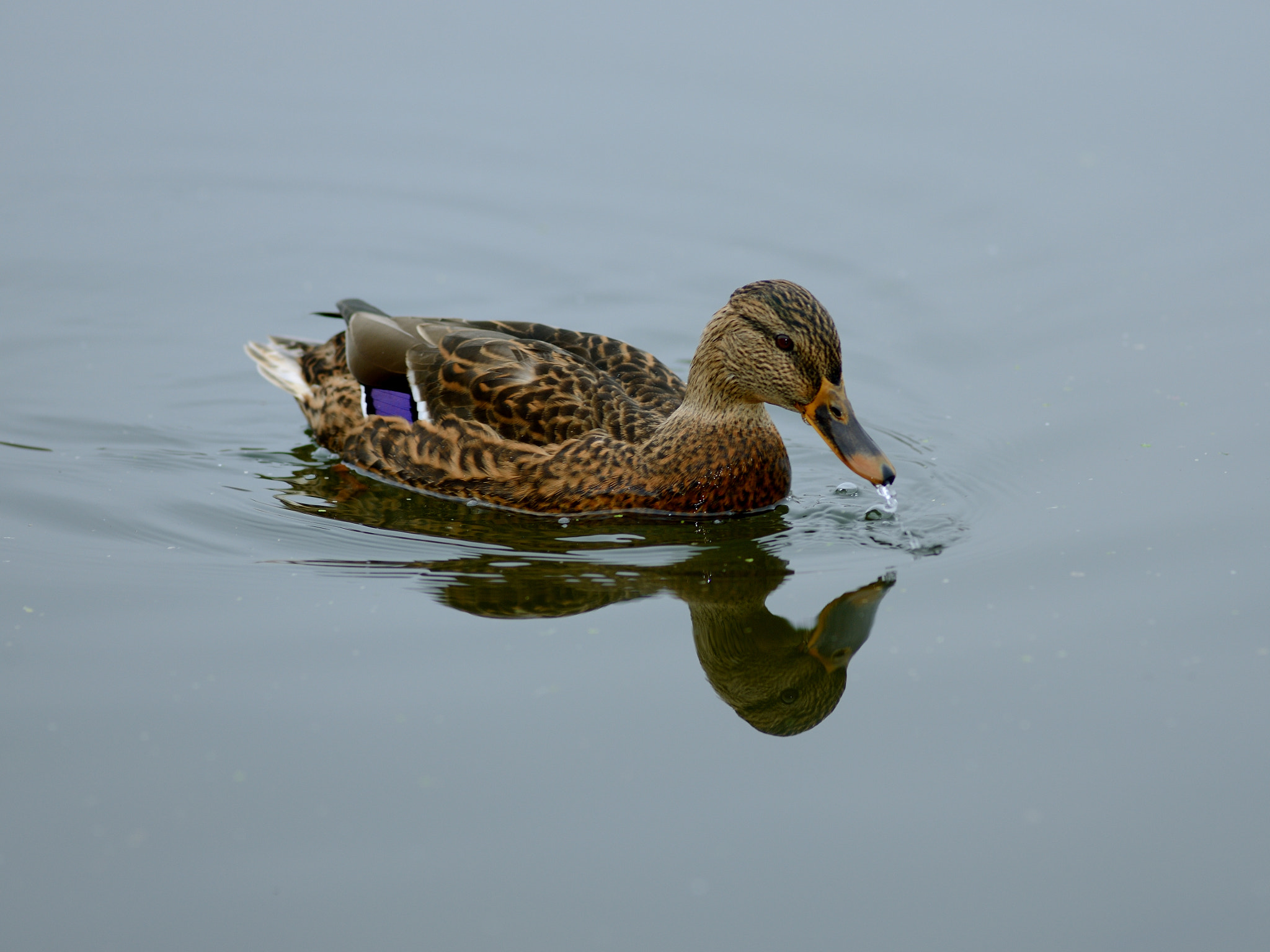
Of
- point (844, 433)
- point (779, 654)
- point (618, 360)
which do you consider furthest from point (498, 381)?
point (779, 654)

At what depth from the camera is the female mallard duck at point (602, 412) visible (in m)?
7.11

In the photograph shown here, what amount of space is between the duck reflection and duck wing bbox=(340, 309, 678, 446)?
1.61 ft

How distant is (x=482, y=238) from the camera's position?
10.6 m

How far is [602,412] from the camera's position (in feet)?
25.0

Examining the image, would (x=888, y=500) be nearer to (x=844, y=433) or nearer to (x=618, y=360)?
(x=844, y=433)

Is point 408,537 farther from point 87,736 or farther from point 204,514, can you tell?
point 87,736

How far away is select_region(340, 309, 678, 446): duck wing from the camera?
24.9 ft

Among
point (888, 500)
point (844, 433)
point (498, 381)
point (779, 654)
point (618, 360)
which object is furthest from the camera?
point (618, 360)

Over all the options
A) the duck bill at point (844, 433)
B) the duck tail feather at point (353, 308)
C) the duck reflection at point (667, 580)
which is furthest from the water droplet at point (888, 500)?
the duck tail feather at point (353, 308)

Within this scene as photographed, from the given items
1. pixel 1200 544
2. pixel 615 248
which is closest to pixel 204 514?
pixel 615 248

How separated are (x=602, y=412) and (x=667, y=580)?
1277 millimetres

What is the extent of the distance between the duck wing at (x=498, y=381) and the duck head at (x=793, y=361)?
645 mm

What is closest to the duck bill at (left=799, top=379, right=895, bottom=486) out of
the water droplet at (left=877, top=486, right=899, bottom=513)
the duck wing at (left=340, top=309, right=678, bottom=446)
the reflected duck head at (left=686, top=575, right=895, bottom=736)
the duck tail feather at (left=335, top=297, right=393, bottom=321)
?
the water droplet at (left=877, top=486, right=899, bottom=513)

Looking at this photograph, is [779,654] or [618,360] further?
[618,360]
